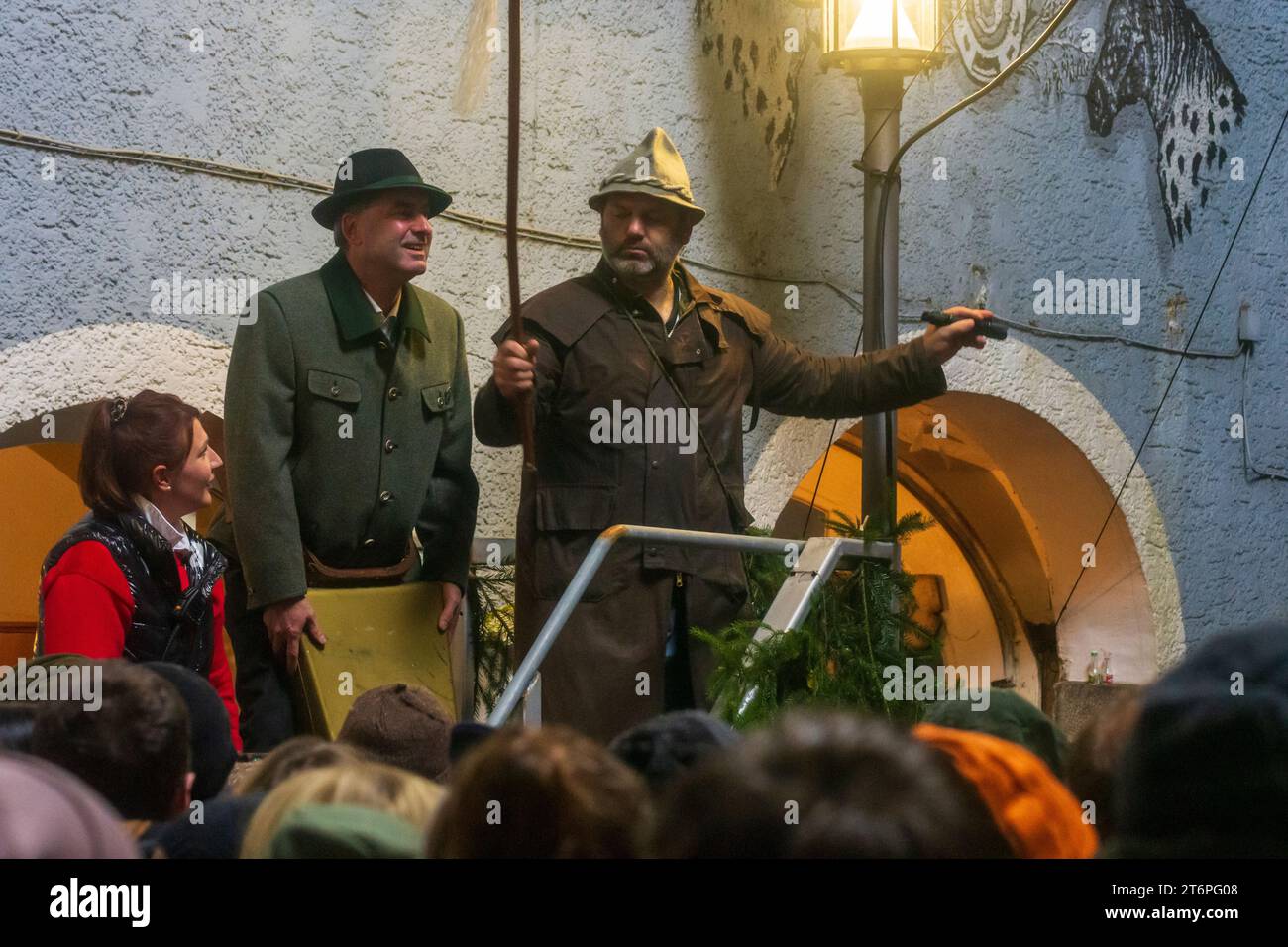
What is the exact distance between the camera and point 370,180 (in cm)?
457

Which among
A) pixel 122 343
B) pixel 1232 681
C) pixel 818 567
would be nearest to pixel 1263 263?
pixel 818 567

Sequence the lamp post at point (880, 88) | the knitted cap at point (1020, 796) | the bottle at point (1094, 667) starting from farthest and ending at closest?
the bottle at point (1094, 667), the lamp post at point (880, 88), the knitted cap at point (1020, 796)

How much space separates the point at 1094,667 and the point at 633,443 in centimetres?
412

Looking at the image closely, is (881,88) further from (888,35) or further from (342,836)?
(342,836)

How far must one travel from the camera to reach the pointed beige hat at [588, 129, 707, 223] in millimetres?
4738

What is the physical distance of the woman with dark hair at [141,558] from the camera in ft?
12.9

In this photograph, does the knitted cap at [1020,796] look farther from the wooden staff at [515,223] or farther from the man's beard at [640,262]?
the man's beard at [640,262]

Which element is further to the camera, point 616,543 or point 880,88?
point 880,88

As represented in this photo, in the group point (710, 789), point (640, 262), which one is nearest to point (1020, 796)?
point (710, 789)

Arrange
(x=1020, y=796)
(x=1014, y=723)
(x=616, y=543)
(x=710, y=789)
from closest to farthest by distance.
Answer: (x=710, y=789) → (x=1020, y=796) → (x=1014, y=723) → (x=616, y=543)

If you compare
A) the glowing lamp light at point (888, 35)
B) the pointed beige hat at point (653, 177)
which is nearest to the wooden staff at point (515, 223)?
the pointed beige hat at point (653, 177)

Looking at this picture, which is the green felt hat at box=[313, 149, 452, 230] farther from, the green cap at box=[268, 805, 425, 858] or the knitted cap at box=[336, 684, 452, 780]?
the green cap at box=[268, 805, 425, 858]

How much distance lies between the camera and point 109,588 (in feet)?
13.0

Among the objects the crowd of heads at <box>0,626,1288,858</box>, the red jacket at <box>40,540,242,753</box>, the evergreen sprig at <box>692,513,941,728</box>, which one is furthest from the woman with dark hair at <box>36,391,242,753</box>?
the crowd of heads at <box>0,626,1288,858</box>
